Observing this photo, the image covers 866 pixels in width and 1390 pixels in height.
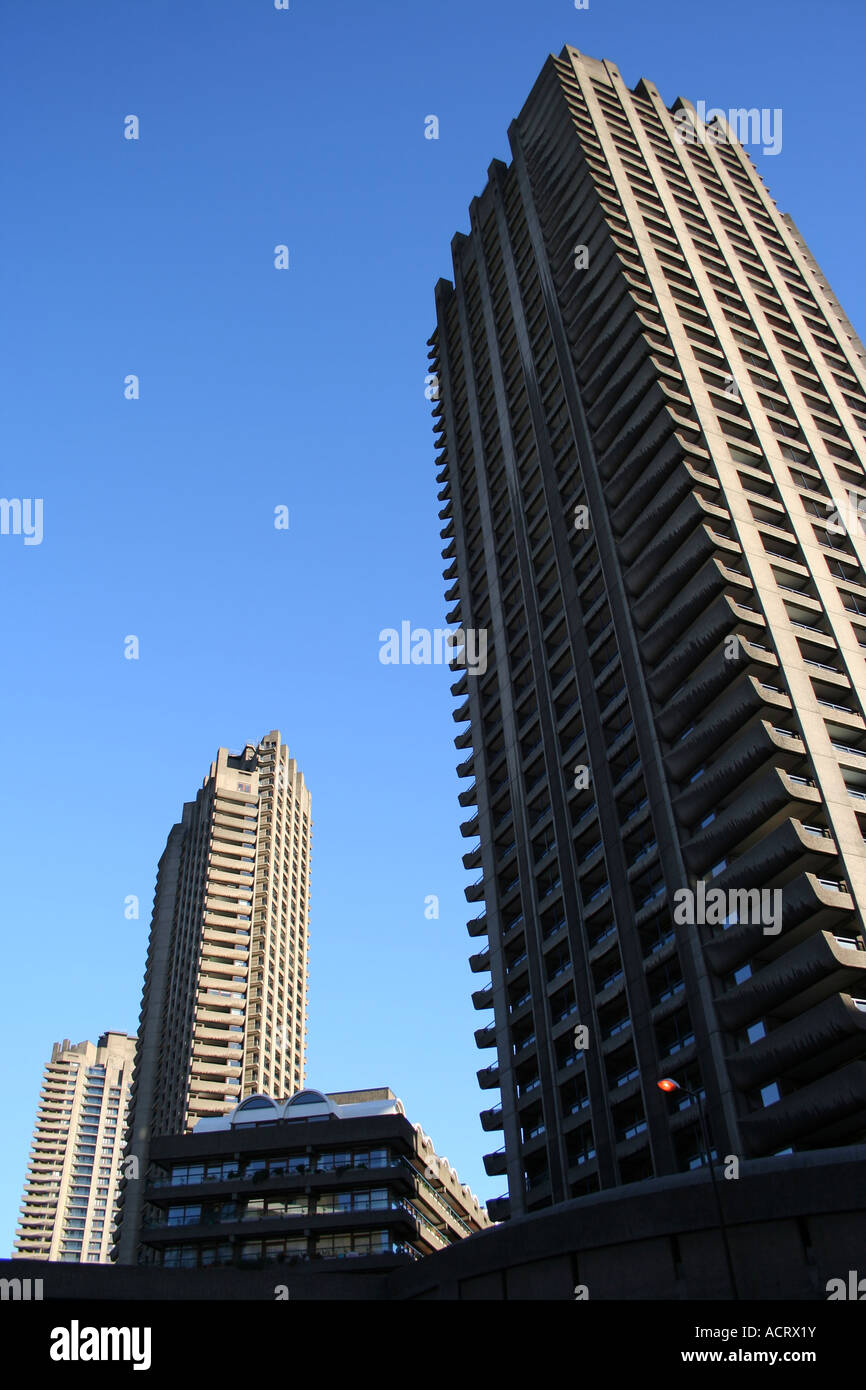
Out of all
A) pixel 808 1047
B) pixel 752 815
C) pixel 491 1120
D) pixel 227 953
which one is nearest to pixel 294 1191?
pixel 491 1120

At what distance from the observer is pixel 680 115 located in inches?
3792

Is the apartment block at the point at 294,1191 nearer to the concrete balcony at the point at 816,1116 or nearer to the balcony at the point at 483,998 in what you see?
the balcony at the point at 483,998

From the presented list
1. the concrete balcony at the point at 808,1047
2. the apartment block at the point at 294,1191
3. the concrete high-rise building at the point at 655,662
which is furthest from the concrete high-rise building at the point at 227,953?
the concrete balcony at the point at 808,1047

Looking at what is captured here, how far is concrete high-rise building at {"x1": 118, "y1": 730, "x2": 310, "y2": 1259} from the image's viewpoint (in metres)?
110

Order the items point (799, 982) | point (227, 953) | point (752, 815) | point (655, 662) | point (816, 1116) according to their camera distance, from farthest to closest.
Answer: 1. point (227, 953)
2. point (655, 662)
3. point (752, 815)
4. point (799, 982)
5. point (816, 1116)

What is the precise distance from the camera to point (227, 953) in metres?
118

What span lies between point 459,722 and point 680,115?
58.7 meters

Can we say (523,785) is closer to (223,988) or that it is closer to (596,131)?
(596,131)

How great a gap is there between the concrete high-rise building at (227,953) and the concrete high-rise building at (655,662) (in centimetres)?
5214

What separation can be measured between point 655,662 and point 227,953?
76286mm

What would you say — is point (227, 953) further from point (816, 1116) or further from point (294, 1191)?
point (816, 1116)

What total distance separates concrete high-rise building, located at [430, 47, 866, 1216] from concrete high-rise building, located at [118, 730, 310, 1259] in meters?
52.1

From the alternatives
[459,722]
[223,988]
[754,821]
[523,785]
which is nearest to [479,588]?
[459,722]

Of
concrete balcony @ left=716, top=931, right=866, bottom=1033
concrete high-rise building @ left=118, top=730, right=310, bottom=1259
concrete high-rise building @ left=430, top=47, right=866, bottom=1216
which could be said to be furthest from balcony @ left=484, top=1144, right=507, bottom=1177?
concrete high-rise building @ left=118, top=730, right=310, bottom=1259
